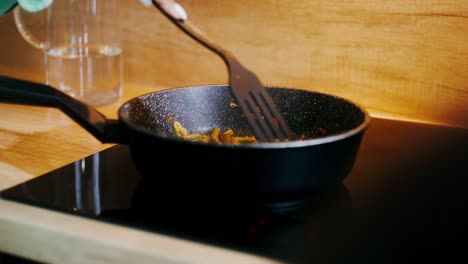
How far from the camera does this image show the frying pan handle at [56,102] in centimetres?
62

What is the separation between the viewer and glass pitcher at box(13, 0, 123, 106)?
104 cm

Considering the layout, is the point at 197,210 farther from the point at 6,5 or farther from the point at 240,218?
the point at 6,5

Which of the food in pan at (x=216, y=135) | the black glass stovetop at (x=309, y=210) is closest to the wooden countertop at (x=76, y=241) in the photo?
the black glass stovetop at (x=309, y=210)

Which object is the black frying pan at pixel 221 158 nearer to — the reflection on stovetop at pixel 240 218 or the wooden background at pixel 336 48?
the reflection on stovetop at pixel 240 218

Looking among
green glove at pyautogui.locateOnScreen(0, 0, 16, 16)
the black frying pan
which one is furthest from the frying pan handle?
green glove at pyautogui.locateOnScreen(0, 0, 16, 16)

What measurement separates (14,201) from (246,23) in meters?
0.61

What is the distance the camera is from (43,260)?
0.52 metres

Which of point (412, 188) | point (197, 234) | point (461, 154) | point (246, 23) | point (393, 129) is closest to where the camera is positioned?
point (197, 234)

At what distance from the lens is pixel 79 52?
3.44 feet

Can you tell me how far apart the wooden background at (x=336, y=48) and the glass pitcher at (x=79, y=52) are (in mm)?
117

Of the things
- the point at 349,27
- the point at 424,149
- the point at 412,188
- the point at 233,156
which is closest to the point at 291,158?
the point at 233,156

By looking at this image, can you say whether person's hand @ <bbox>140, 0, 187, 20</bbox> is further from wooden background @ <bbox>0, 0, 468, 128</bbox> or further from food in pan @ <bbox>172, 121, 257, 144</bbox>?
wooden background @ <bbox>0, 0, 468, 128</bbox>

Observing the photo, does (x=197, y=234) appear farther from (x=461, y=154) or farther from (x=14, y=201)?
(x=461, y=154)

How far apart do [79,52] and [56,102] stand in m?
0.45
